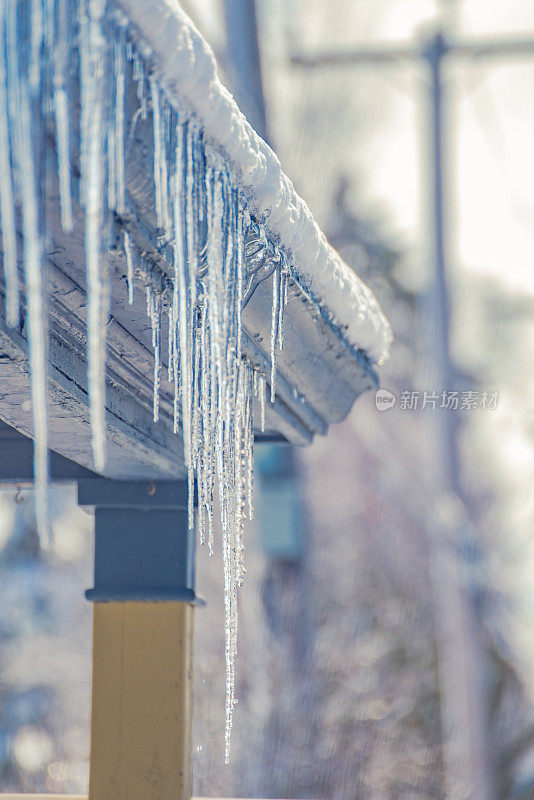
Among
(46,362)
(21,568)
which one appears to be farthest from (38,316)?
(21,568)

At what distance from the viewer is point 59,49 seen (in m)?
0.95

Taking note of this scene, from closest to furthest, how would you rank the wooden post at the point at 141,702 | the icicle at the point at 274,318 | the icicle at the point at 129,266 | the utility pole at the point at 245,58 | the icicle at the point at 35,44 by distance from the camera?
1. the icicle at the point at 35,44
2. the icicle at the point at 129,266
3. the icicle at the point at 274,318
4. the wooden post at the point at 141,702
5. the utility pole at the point at 245,58

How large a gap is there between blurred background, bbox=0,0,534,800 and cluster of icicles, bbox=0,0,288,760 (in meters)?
7.21

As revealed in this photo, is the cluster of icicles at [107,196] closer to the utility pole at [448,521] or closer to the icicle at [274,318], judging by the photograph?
the icicle at [274,318]

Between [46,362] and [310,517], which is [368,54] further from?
[46,362]

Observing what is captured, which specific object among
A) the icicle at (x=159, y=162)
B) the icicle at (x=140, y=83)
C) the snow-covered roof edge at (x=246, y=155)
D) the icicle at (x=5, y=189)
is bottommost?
the icicle at (x=5, y=189)

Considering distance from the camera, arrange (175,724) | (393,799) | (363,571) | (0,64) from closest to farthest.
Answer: (0,64), (175,724), (393,799), (363,571)

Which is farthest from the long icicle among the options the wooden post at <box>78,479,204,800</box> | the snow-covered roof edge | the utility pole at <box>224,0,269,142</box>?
the utility pole at <box>224,0,269,142</box>

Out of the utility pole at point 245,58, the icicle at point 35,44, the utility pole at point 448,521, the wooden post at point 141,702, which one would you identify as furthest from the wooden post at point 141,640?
the utility pole at point 245,58

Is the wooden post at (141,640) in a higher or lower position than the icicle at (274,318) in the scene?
lower

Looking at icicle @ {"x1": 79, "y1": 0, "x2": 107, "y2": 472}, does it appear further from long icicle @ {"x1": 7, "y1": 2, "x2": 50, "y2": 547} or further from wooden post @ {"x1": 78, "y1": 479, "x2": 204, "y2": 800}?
wooden post @ {"x1": 78, "y1": 479, "x2": 204, "y2": 800}

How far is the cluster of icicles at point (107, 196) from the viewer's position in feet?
3.13

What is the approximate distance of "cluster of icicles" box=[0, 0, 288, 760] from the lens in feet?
3.13

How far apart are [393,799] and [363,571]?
2648 millimetres
